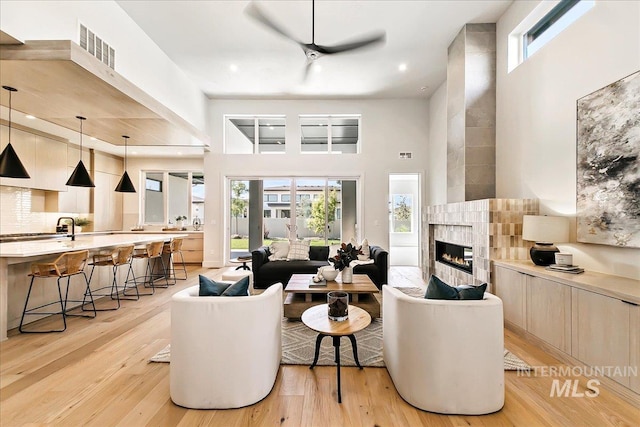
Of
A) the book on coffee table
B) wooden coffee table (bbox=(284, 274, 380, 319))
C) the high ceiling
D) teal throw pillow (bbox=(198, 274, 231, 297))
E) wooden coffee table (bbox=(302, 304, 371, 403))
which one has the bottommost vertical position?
wooden coffee table (bbox=(284, 274, 380, 319))

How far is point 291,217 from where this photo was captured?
748 centimetres

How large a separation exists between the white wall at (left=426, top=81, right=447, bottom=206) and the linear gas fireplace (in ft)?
4.29

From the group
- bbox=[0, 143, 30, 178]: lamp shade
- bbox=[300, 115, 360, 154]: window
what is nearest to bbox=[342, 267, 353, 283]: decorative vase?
bbox=[0, 143, 30, 178]: lamp shade

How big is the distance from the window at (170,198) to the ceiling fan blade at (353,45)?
640cm

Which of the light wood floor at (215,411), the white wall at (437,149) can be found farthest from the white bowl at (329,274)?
the white wall at (437,149)

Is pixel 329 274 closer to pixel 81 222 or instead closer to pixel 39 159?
pixel 39 159

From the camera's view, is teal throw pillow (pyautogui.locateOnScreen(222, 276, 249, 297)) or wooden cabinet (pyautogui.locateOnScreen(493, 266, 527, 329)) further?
wooden cabinet (pyautogui.locateOnScreen(493, 266, 527, 329))

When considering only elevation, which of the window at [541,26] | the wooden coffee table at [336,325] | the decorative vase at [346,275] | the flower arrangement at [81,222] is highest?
the window at [541,26]

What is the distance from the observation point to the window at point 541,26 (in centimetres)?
326

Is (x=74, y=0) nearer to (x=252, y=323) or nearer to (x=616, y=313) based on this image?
(x=252, y=323)

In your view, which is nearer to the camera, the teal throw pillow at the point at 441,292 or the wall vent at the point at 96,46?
the teal throw pillow at the point at 441,292

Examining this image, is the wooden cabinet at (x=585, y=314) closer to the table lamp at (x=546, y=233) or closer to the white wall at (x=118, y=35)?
the table lamp at (x=546, y=233)

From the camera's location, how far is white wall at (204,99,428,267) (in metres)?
7.33

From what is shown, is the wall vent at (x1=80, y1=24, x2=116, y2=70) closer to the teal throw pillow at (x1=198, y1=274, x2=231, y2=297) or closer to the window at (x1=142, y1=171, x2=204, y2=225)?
the teal throw pillow at (x1=198, y1=274, x2=231, y2=297)
